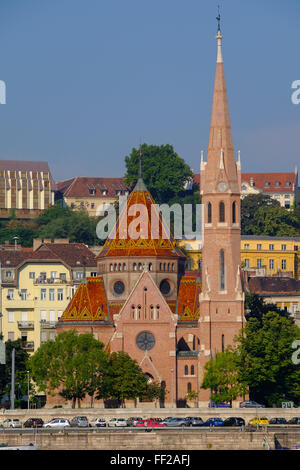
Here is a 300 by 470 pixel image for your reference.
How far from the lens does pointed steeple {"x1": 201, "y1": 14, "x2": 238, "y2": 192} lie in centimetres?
18950

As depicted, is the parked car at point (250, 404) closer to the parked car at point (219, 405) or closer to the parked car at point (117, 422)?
the parked car at point (219, 405)

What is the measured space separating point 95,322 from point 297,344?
62.4ft

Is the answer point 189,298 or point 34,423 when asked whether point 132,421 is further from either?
point 189,298

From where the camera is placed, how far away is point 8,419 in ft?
552

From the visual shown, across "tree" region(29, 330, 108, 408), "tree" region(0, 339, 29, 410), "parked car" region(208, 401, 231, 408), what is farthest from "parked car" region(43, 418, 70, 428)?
"tree" region(0, 339, 29, 410)

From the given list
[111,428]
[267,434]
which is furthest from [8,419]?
[267,434]

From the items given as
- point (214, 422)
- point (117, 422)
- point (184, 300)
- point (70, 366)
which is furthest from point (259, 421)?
point (184, 300)

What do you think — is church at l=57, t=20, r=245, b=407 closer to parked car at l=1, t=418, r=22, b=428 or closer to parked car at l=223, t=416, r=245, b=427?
parked car at l=223, t=416, r=245, b=427

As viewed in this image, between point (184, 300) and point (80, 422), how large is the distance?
29.9 m

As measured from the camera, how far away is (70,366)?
180m

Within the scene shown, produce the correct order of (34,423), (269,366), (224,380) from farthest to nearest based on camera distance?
(224,380) → (269,366) → (34,423)

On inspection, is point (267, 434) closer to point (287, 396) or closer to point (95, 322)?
point (287, 396)

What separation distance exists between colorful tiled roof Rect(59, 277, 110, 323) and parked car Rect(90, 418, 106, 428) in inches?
915

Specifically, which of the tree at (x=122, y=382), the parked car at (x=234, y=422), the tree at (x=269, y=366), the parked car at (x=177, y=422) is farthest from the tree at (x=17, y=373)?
the parked car at (x=234, y=422)
